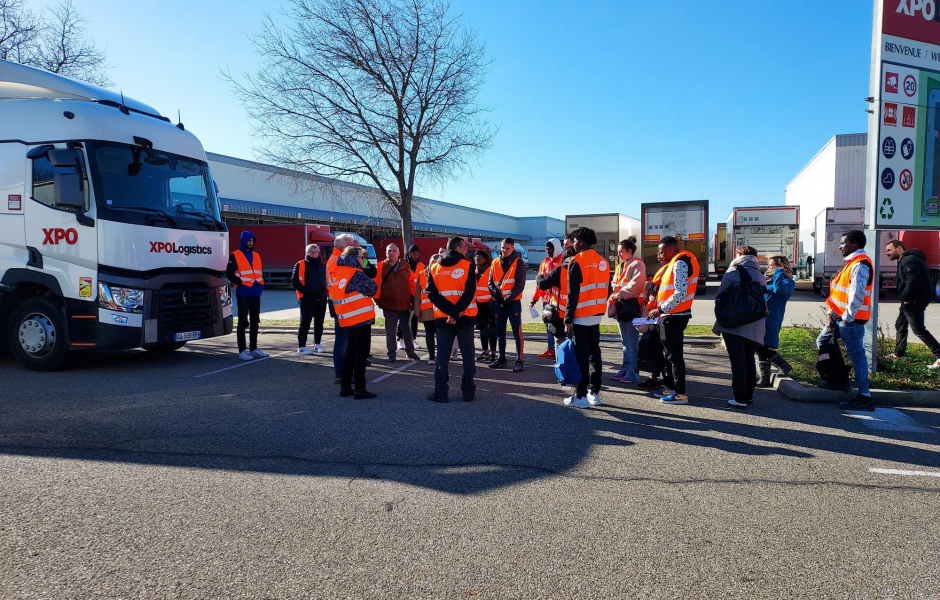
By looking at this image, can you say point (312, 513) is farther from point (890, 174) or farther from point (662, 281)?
point (890, 174)

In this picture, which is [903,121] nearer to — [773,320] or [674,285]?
[773,320]

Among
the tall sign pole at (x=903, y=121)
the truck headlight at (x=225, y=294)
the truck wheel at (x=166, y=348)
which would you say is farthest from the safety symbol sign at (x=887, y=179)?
the truck wheel at (x=166, y=348)

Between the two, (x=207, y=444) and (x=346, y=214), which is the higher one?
(x=346, y=214)

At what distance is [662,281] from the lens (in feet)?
21.1

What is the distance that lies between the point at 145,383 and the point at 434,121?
31.5 feet

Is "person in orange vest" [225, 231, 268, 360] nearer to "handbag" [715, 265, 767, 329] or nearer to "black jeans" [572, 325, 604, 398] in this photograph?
"black jeans" [572, 325, 604, 398]

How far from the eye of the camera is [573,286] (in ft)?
19.9

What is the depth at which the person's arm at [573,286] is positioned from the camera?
6062mm

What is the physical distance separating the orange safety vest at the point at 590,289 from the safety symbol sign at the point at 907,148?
189 inches

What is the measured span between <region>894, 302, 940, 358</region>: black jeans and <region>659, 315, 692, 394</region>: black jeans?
4.31 meters

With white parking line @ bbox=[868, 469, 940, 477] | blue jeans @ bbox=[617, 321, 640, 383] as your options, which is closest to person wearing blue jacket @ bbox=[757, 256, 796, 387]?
blue jeans @ bbox=[617, 321, 640, 383]

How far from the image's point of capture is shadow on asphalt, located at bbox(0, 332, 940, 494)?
4531 mm

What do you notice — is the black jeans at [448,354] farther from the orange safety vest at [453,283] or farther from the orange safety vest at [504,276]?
the orange safety vest at [504,276]

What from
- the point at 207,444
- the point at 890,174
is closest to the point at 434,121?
the point at 890,174
